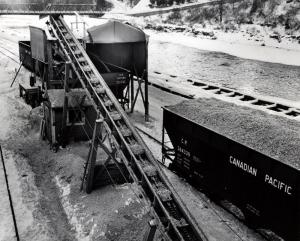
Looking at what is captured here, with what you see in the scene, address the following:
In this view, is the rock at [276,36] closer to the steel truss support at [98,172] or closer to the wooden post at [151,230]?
the steel truss support at [98,172]

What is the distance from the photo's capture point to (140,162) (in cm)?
996

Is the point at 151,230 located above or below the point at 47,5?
below

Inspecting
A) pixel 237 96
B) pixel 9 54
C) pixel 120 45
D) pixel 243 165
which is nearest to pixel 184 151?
pixel 243 165

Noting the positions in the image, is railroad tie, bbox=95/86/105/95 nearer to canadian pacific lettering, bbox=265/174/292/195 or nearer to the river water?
canadian pacific lettering, bbox=265/174/292/195

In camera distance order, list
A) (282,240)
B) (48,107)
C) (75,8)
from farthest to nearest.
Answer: (75,8), (48,107), (282,240)

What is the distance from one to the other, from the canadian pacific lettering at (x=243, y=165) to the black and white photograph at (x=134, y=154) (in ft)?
0.17

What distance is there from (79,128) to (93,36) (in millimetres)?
5017

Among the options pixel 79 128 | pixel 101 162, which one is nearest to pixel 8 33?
pixel 79 128

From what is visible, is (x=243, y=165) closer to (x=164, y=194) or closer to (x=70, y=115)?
(x=164, y=194)

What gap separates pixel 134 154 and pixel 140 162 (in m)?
0.37

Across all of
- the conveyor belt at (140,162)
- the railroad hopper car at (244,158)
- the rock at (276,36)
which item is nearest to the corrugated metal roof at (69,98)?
the conveyor belt at (140,162)

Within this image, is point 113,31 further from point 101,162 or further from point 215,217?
point 215,217

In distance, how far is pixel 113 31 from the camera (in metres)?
18.7

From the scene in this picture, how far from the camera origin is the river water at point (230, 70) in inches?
1059
